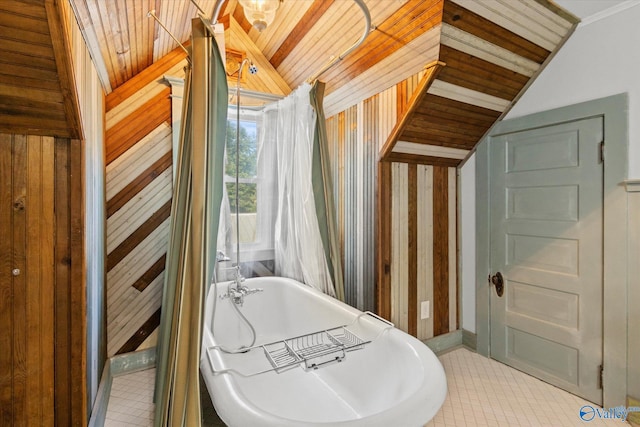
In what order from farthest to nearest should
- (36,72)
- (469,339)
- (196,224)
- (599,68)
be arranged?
1. (469,339)
2. (599,68)
3. (196,224)
4. (36,72)

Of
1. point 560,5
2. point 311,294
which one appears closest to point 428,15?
point 560,5

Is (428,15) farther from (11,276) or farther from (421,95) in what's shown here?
(11,276)

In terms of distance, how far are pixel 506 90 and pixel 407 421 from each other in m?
2.11

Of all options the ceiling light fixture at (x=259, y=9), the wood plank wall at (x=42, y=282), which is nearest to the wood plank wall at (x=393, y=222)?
the ceiling light fixture at (x=259, y=9)

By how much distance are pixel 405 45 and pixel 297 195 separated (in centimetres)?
115

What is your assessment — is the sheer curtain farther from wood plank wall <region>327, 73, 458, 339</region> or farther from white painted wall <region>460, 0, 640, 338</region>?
white painted wall <region>460, 0, 640, 338</region>

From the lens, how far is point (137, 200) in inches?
91.0

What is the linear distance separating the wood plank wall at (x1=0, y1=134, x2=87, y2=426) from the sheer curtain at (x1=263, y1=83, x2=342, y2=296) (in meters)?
1.23

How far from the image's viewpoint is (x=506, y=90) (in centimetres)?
214

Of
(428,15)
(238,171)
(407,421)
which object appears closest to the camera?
(407,421)

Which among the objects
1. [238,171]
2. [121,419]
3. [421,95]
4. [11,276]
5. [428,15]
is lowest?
[121,419]

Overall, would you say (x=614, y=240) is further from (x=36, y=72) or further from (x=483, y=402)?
(x=36, y=72)

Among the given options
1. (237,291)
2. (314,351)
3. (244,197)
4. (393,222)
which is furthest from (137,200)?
(393,222)

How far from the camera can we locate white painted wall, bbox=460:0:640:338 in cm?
172
